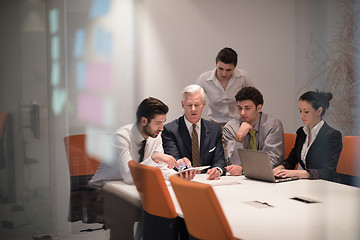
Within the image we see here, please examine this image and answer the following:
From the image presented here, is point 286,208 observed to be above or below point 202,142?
below

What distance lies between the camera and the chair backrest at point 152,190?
4.75 ft

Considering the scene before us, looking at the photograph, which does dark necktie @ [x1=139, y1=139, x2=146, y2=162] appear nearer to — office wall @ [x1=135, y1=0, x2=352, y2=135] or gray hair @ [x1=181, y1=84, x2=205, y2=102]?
office wall @ [x1=135, y1=0, x2=352, y2=135]

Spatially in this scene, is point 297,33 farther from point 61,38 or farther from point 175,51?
point 61,38

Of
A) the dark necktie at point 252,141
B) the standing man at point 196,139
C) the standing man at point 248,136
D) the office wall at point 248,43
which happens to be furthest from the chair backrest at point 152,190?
the dark necktie at point 252,141

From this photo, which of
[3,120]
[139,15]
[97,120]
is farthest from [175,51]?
[3,120]

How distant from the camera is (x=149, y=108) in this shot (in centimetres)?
149

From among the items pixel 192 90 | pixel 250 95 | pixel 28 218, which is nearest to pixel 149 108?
pixel 192 90

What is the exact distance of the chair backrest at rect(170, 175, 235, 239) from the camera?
1.10 metres

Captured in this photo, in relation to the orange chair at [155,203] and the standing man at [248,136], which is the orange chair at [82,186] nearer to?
the orange chair at [155,203]

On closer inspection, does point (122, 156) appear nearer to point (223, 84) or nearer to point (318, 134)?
point (318, 134)

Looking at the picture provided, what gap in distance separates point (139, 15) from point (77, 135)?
465 mm

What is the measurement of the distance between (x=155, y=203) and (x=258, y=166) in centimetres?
60

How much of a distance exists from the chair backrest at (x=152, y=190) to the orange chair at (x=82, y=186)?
5.7 inches

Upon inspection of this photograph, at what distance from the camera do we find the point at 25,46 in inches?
55.8
